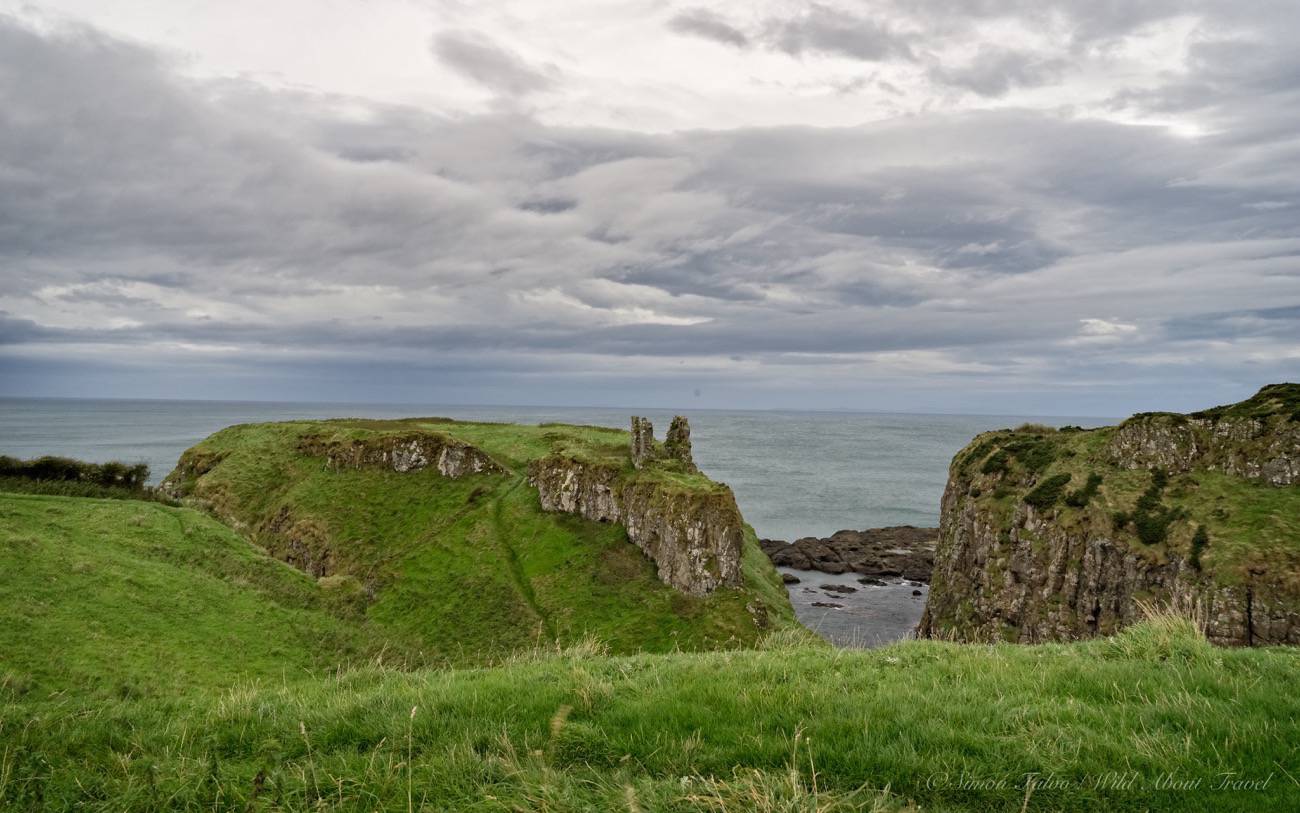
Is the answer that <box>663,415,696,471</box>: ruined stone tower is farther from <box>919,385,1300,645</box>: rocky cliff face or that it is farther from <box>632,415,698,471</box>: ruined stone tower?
<box>919,385,1300,645</box>: rocky cliff face

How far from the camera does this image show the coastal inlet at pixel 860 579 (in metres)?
84.0

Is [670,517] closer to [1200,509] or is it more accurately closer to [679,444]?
[679,444]

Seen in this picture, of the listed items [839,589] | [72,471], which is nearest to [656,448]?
[839,589]

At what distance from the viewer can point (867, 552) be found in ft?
399

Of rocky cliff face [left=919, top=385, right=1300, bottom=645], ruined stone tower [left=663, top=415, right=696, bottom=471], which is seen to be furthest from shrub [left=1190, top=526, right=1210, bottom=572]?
ruined stone tower [left=663, top=415, right=696, bottom=471]

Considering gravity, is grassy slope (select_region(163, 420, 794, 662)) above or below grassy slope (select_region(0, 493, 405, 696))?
below

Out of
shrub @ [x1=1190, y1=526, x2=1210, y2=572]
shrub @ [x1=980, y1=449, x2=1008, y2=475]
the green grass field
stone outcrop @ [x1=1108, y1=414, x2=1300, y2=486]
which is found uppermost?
stone outcrop @ [x1=1108, y1=414, x2=1300, y2=486]

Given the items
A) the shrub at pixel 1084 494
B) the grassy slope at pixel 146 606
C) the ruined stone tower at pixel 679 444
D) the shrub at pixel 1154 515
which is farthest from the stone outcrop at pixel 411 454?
the shrub at pixel 1154 515

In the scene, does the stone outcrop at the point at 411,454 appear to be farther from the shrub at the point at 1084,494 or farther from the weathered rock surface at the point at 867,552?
the shrub at the point at 1084,494

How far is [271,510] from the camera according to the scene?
3777 inches

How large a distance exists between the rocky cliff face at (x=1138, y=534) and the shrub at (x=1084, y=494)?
14cm

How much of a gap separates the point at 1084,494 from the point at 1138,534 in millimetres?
6995

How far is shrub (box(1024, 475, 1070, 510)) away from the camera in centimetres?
6169

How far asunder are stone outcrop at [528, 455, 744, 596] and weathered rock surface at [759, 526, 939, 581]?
49293 millimetres
